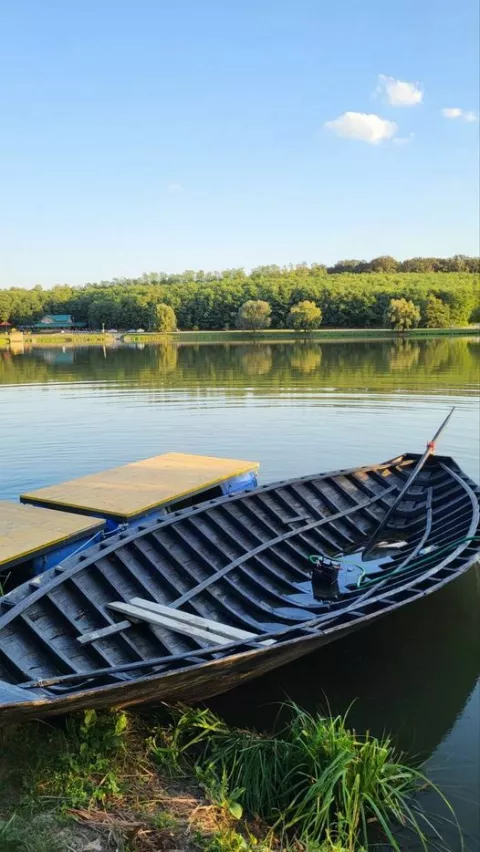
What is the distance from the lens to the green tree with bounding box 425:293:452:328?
92125mm

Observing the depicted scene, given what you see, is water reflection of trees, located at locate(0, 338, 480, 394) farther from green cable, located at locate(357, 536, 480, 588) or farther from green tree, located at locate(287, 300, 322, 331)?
green tree, located at locate(287, 300, 322, 331)

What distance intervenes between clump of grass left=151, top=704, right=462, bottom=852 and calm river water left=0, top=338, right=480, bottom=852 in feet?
1.58

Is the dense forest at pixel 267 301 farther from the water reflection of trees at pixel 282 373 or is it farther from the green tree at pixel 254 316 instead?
the water reflection of trees at pixel 282 373

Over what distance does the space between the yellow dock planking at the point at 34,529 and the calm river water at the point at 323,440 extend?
2.85m

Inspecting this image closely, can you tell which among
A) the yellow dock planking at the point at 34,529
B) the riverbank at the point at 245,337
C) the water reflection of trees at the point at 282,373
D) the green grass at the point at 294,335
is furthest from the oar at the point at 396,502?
the green grass at the point at 294,335

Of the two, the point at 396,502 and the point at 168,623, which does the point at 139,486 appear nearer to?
the point at 396,502

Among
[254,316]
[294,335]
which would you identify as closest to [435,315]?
[294,335]

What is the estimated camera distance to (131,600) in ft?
18.7

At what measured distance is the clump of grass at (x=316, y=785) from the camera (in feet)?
12.8

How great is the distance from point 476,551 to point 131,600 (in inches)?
156

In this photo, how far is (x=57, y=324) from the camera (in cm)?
13012

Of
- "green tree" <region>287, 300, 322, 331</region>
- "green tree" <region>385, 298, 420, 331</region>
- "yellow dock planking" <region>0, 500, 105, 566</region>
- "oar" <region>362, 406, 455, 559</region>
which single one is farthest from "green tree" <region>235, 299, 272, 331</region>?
"yellow dock planking" <region>0, 500, 105, 566</region>

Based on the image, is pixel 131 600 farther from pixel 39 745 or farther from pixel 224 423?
pixel 224 423

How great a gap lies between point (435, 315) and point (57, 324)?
79.8 meters
